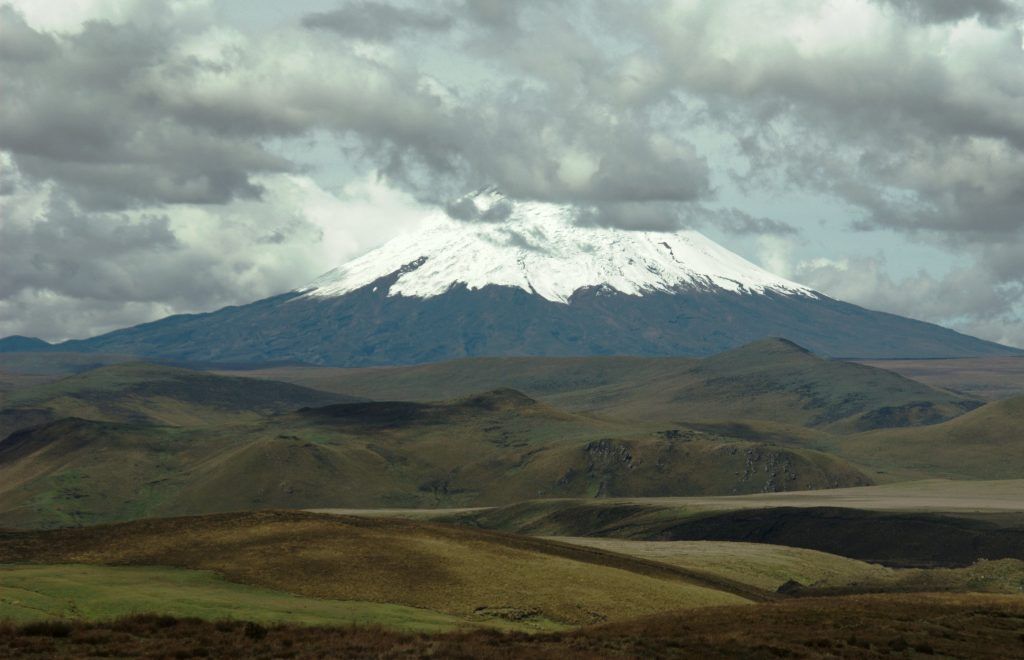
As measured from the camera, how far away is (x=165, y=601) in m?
56.5

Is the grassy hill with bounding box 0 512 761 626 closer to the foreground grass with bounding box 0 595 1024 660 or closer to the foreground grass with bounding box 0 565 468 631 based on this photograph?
the foreground grass with bounding box 0 565 468 631

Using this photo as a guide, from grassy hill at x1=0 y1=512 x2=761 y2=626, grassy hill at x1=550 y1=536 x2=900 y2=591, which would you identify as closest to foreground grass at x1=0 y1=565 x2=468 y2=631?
grassy hill at x1=0 y1=512 x2=761 y2=626

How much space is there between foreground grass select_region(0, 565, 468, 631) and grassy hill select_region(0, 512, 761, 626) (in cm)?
223

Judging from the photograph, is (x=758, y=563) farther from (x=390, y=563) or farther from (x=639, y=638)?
(x=639, y=638)

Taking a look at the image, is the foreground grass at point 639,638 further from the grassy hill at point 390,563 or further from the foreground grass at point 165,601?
the grassy hill at point 390,563

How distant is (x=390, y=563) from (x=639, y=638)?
949 inches

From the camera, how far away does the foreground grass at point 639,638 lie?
1741 inches

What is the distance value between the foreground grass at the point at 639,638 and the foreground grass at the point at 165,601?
4889mm

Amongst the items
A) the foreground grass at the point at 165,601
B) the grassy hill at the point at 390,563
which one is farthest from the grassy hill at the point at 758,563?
the foreground grass at the point at 165,601

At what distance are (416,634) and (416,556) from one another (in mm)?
23160

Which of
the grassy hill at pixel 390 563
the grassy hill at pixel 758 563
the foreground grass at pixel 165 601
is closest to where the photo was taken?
the foreground grass at pixel 165 601

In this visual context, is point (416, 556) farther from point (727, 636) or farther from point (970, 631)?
point (970, 631)

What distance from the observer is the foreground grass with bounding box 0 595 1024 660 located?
44.2 m

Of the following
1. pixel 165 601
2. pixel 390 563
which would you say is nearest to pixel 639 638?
pixel 165 601
